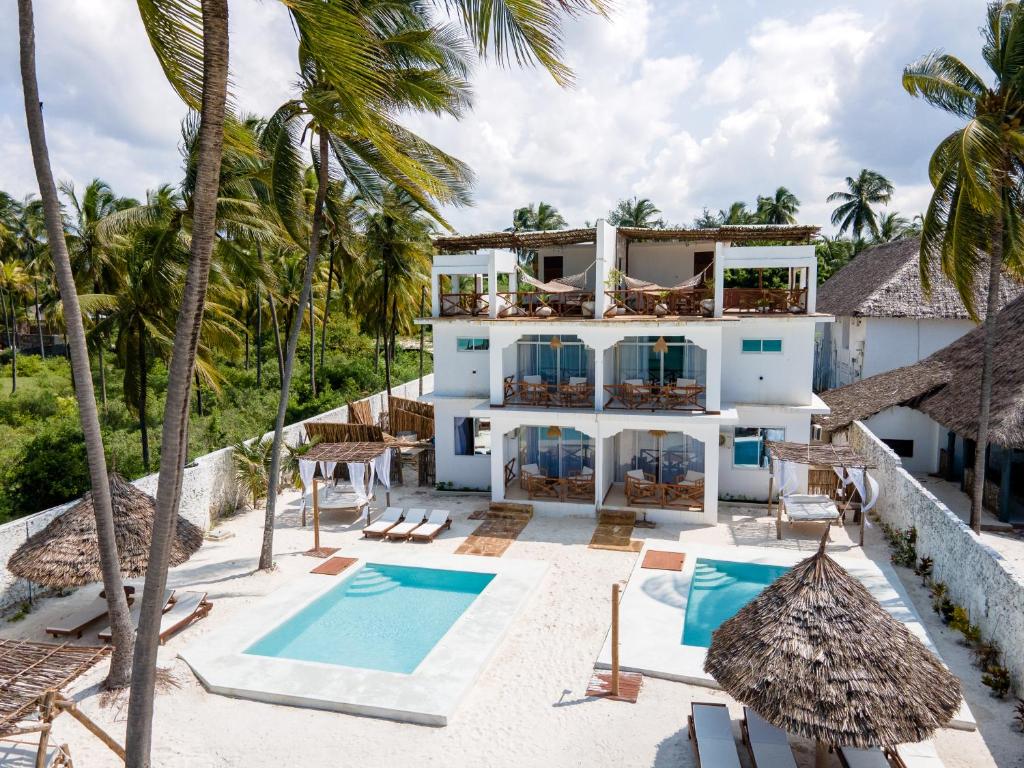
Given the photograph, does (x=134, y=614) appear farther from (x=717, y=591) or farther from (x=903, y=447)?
(x=903, y=447)

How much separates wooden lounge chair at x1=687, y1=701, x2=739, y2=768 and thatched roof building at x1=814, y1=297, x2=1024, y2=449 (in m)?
11.1

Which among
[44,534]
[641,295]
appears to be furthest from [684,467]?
[44,534]

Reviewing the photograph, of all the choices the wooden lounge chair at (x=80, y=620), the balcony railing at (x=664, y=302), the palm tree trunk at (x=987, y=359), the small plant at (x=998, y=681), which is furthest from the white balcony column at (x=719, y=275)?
the wooden lounge chair at (x=80, y=620)

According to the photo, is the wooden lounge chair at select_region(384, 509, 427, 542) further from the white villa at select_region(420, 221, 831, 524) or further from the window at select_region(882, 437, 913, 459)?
the window at select_region(882, 437, 913, 459)

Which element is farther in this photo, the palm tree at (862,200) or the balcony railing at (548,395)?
A: the palm tree at (862,200)

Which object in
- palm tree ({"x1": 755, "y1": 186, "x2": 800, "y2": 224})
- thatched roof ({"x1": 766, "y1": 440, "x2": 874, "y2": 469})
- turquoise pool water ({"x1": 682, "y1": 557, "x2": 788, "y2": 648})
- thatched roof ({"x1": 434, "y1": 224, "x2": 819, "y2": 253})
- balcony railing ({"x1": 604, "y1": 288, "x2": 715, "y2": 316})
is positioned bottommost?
Answer: turquoise pool water ({"x1": 682, "y1": 557, "x2": 788, "y2": 648})

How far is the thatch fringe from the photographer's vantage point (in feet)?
23.6

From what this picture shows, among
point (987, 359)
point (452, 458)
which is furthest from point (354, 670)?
point (987, 359)

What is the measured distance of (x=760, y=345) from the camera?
19.1m

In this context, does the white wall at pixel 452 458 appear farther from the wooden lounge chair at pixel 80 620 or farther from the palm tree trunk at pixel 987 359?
the palm tree trunk at pixel 987 359

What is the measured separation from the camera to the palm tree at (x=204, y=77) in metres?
6.05

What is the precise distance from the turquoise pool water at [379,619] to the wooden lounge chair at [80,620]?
9.20 ft

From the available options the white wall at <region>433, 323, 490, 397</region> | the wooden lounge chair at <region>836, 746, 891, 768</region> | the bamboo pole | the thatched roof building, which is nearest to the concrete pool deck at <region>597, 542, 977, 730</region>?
the bamboo pole

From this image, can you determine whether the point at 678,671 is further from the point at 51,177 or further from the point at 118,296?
the point at 118,296
